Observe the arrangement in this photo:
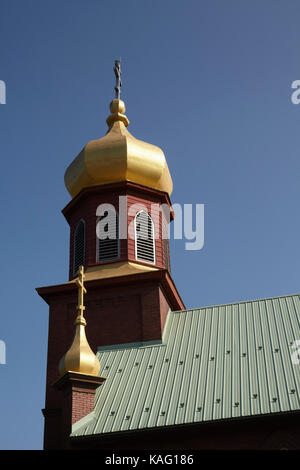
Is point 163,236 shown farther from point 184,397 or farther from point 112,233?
point 184,397

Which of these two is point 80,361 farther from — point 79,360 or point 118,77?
point 118,77

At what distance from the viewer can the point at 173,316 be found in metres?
24.2

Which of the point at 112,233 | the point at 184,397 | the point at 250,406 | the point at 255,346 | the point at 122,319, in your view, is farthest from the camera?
the point at 112,233

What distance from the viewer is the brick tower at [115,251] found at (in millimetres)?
23203

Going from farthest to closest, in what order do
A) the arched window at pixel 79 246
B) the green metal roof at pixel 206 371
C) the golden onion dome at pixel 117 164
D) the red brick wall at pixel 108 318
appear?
the golden onion dome at pixel 117 164 → the arched window at pixel 79 246 → the red brick wall at pixel 108 318 → the green metal roof at pixel 206 371

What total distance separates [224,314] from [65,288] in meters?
6.06

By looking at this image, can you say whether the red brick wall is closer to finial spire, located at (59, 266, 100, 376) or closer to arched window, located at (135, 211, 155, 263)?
arched window, located at (135, 211, 155, 263)

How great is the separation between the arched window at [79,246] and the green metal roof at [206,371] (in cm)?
459

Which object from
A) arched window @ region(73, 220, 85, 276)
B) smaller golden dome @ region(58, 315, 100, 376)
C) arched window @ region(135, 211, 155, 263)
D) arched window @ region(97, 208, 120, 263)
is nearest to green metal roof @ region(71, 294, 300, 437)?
smaller golden dome @ region(58, 315, 100, 376)

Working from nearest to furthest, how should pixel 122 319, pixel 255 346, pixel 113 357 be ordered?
pixel 255 346
pixel 113 357
pixel 122 319

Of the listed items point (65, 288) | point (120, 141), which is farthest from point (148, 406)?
point (120, 141)

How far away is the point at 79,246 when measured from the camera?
26219mm

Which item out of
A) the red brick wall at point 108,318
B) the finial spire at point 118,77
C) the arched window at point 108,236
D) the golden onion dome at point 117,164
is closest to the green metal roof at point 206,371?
the red brick wall at point 108,318

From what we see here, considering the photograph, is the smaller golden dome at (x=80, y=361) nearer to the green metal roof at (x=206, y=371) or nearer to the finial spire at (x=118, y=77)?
the green metal roof at (x=206, y=371)
